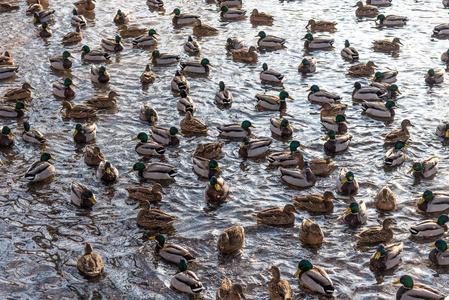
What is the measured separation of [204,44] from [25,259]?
43.1ft

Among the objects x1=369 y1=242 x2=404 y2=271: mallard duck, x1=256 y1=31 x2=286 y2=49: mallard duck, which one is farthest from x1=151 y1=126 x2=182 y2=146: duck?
x1=256 y1=31 x2=286 y2=49: mallard duck

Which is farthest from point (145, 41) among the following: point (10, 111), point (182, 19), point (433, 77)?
point (433, 77)

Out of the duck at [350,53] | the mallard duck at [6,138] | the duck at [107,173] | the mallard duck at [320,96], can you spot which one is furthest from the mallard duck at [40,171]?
the duck at [350,53]

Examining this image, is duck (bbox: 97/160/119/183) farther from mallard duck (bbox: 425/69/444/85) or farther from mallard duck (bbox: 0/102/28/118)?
mallard duck (bbox: 425/69/444/85)

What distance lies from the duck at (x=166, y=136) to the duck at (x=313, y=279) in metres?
6.11

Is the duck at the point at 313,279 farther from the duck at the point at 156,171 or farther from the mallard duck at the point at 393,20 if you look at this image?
the mallard duck at the point at 393,20

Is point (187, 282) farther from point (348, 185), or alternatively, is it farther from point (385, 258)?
point (348, 185)

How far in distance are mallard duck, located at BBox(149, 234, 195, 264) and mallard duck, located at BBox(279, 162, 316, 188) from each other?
3.68 meters

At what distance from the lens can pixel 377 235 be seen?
11.7 m

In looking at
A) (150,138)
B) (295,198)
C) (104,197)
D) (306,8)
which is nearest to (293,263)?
(295,198)

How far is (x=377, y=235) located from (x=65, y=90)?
11.0 metres

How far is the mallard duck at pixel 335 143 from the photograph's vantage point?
592 inches

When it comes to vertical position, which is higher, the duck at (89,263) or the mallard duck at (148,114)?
the mallard duck at (148,114)

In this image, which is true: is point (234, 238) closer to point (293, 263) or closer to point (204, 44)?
point (293, 263)
